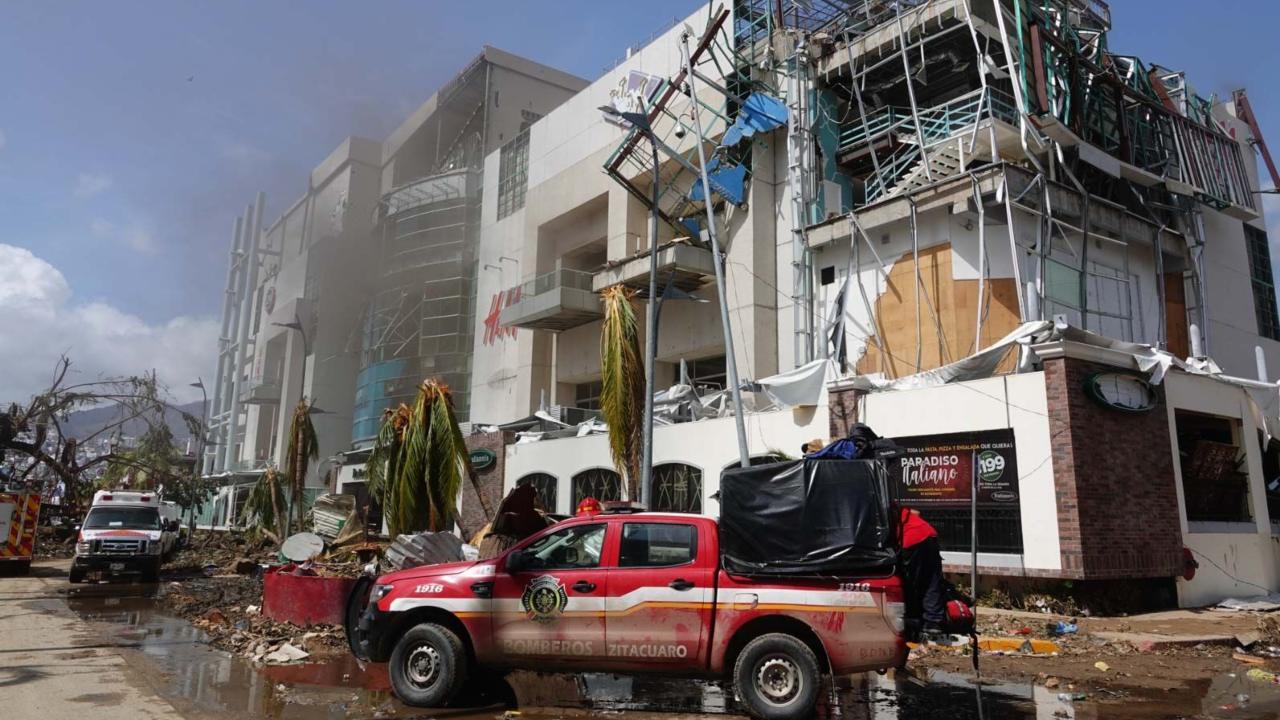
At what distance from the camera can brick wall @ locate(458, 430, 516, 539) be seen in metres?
26.2

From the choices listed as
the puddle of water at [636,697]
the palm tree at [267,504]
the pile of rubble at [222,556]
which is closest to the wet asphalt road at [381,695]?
the puddle of water at [636,697]

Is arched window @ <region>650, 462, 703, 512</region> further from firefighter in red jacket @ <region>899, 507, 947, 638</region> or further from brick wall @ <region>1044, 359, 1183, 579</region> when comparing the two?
firefighter in red jacket @ <region>899, 507, 947, 638</region>

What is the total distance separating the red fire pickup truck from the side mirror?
0.01 metres

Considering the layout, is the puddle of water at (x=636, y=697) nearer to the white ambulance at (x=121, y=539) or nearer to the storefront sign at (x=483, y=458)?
the white ambulance at (x=121, y=539)

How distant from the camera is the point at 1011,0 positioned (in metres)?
20.6

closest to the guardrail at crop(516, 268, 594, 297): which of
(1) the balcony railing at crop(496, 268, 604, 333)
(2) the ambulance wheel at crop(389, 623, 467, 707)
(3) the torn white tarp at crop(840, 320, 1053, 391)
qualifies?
(1) the balcony railing at crop(496, 268, 604, 333)

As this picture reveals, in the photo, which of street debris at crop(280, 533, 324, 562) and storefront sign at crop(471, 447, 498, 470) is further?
storefront sign at crop(471, 447, 498, 470)

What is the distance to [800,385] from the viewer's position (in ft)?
57.5

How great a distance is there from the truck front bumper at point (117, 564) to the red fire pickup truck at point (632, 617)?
49.7ft

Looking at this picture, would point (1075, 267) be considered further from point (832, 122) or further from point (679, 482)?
point (679, 482)

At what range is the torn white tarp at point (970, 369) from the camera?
567 inches

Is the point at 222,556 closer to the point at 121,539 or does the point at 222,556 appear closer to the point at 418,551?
the point at 121,539

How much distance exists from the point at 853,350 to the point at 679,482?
590cm

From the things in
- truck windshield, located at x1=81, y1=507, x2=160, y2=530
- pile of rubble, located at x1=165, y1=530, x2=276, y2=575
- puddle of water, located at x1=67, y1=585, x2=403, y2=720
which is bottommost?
puddle of water, located at x1=67, y1=585, x2=403, y2=720
